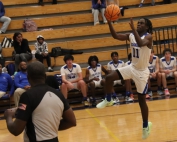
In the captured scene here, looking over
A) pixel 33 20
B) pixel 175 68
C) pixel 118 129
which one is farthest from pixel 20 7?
pixel 118 129

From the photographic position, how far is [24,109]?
2832mm

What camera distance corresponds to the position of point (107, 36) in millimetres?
12539

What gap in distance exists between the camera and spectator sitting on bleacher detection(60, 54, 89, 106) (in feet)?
31.5

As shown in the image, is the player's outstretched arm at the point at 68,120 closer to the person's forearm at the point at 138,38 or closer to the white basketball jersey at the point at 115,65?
the person's forearm at the point at 138,38

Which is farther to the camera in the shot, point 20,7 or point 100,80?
point 20,7

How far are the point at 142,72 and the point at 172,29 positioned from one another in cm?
708

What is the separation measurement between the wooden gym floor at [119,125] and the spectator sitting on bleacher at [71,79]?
855 millimetres

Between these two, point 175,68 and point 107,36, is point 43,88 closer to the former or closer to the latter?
point 175,68

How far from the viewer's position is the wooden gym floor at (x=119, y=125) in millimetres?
6113

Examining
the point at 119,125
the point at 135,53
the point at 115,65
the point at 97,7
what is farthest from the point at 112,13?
the point at 97,7

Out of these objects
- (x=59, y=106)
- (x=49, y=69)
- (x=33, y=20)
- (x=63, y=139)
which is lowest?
(x=63, y=139)

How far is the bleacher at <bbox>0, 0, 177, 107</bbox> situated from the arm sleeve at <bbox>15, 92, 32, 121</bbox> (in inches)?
330

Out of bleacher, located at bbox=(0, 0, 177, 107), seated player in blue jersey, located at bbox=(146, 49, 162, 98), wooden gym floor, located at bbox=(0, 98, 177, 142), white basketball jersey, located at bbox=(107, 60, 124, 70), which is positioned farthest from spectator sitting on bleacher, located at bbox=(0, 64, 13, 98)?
seated player in blue jersey, located at bbox=(146, 49, 162, 98)

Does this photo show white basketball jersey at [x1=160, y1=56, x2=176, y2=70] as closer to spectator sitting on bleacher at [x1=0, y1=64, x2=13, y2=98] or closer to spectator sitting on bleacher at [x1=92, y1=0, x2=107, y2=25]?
spectator sitting on bleacher at [x1=92, y1=0, x2=107, y2=25]
